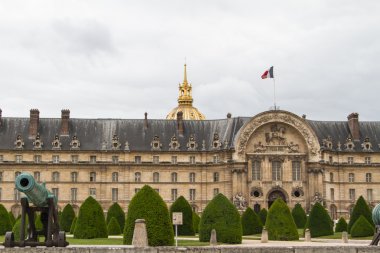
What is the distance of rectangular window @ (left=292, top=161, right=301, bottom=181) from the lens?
75375mm

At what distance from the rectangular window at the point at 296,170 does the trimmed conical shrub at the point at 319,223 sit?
25237 millimetres

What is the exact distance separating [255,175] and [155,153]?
12146mm

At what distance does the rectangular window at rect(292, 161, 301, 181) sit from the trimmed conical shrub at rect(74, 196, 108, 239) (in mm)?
36907

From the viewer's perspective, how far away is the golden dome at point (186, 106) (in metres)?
131

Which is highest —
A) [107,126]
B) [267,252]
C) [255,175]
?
[107,126]

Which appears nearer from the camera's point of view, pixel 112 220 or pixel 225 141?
pixel 112 220

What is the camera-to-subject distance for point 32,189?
24047mm

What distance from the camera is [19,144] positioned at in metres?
75.2

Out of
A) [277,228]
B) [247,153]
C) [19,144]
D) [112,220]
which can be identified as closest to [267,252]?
[277,228]

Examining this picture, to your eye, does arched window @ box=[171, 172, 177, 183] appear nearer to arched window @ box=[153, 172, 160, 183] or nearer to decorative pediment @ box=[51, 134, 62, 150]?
arched window @ box=[153, 172, 160, 183]

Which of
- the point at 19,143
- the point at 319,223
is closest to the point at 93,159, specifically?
the point at 19,143

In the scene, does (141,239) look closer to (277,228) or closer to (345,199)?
(277,228)

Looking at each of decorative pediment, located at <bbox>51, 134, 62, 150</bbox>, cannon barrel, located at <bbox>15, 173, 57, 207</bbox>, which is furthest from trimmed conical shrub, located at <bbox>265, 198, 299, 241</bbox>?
decorative pediment, located at <bbox>51, 134, 62, 150</bbox>

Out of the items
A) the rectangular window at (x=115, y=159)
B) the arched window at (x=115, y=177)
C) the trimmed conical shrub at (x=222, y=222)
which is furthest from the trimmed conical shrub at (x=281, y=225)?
the rectangular window at (x=115, y=159)
